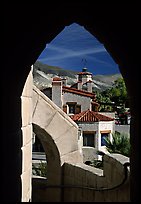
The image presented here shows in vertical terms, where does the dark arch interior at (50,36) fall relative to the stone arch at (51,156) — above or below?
above

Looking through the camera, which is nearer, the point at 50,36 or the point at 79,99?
the point at 50,36

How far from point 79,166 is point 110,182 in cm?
115

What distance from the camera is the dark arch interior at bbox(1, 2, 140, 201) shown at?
2.56 meters

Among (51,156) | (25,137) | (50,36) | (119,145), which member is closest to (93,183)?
(51,156)

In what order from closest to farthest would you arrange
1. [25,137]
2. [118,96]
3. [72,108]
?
[25,137]
[72,108]
[118,96]

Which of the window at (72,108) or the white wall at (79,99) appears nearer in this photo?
the white wall at (79,99)

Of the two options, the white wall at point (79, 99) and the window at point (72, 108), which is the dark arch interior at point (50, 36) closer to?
the white wall at point (79, 99)

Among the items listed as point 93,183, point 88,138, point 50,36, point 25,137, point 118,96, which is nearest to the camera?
point 50,36

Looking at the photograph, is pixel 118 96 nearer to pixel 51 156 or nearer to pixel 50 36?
pixel 51 156

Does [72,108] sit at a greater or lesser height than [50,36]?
lesser

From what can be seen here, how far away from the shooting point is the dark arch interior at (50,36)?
2561mm

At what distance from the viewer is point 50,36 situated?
10.3 ft

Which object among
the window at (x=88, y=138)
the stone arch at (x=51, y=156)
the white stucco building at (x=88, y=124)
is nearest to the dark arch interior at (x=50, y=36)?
the stone arch at (x=51, y=156)

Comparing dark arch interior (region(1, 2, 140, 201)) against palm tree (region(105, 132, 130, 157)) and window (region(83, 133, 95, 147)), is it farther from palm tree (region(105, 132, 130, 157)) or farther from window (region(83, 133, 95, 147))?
window (region(83, 133, 95, 147))
